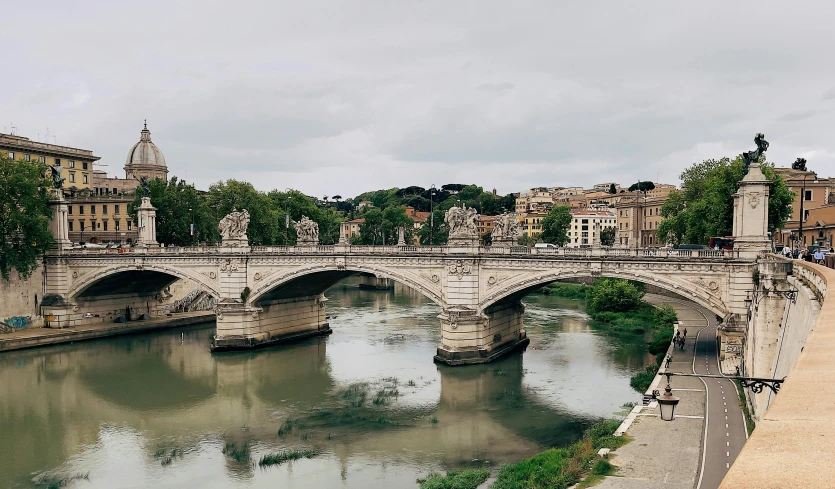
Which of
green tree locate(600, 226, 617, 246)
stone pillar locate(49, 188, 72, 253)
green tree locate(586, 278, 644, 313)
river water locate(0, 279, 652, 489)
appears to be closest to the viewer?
river water locate(0, 279, 652, 489)

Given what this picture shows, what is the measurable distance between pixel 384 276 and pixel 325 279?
24.6 feet

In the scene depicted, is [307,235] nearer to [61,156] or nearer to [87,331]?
[87,331]

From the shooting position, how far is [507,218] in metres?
39.6

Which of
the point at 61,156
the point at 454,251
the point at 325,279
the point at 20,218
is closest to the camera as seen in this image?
the point at 454,251

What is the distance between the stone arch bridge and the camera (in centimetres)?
2767

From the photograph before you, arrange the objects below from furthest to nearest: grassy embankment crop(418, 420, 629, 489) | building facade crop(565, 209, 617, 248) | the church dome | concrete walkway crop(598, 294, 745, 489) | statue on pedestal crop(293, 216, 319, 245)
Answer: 1. building facade crop(565, 209, 617, 248)
2. the church dome
3. statue on pedestal crop(293, 216, 319, 245)
4. grassy embankment crop(418, 420, 629, 489)
5. concrete walkway crop(598, 294, 745, 489)

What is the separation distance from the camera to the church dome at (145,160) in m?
79.5

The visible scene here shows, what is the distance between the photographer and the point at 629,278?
29.0 m

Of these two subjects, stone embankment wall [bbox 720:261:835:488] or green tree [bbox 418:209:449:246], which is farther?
green tree [bbox 418:209:449:246]

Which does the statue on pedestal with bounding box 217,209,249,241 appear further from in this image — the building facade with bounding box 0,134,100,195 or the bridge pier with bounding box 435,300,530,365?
the building facade with bounding box 0,134,100,195

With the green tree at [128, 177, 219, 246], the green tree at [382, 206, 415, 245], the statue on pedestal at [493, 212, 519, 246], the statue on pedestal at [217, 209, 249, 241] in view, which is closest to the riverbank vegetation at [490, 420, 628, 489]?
the statue on pedestal at [493, 212, 519, 246]

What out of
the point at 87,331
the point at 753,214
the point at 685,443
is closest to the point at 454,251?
the point at 753,214

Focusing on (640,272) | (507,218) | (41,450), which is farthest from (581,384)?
(41,450)

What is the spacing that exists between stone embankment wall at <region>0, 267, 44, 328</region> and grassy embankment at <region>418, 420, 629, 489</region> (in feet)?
113
